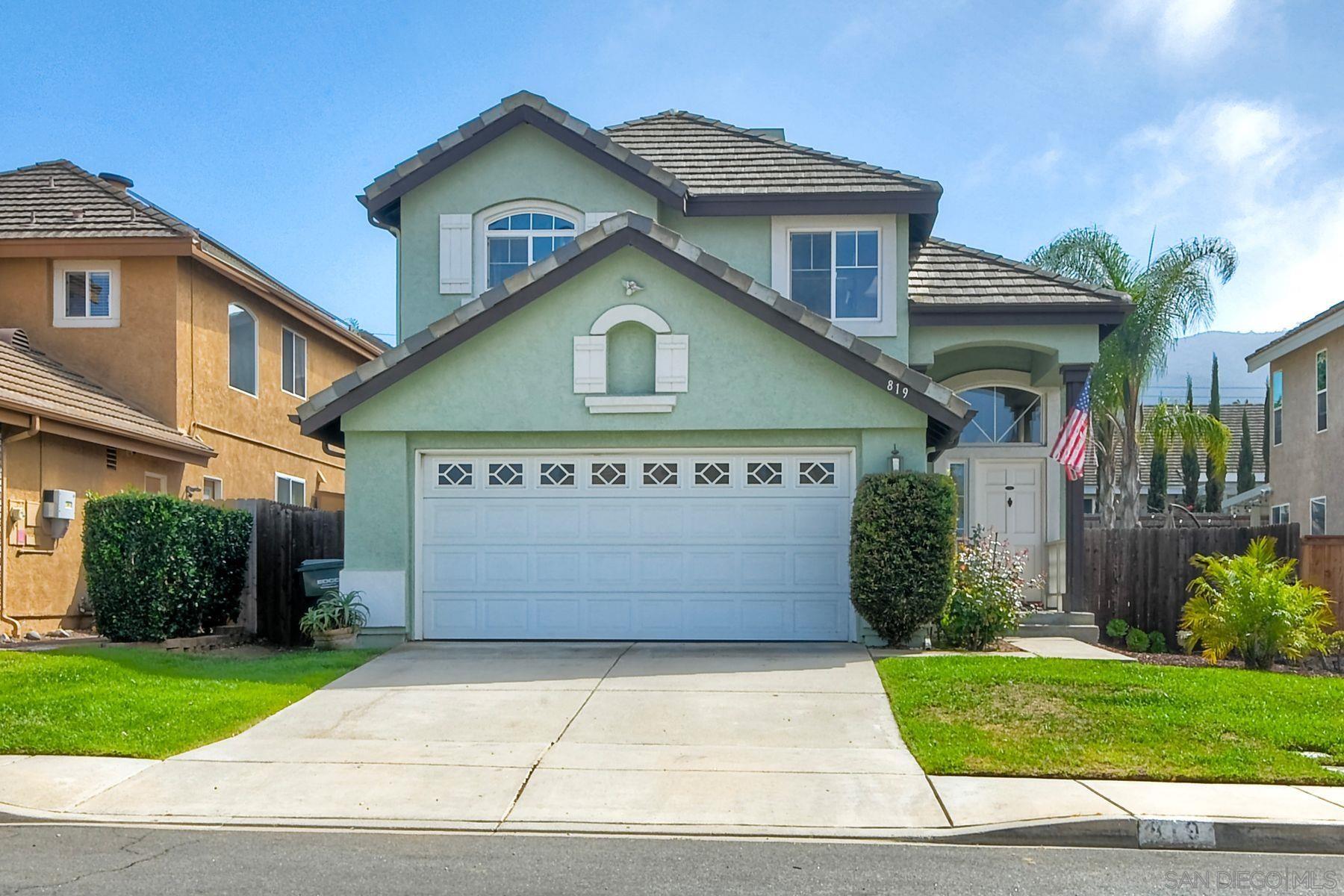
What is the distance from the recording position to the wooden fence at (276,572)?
14969 millimetres

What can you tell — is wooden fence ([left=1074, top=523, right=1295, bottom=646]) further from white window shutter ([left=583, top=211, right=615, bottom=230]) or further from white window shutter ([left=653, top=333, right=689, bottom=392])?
white window shutter ([left=583, top=211, right=615, bottom=230])

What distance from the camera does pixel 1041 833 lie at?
684 centimetres

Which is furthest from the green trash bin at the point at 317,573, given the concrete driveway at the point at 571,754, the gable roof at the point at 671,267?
the concrete driveway at the point at 571,754

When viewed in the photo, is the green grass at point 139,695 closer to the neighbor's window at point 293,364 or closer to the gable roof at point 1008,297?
the gable roof at point 1008,297

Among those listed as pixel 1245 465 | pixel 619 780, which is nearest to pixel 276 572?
pixel 619 780

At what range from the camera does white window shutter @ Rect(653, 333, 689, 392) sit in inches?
523

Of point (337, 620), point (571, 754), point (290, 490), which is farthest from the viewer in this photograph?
point (290, 490)

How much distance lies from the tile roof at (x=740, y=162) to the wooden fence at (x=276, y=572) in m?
6.96

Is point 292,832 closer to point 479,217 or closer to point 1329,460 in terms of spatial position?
point 479,217

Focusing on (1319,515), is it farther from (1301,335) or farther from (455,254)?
(455,254)

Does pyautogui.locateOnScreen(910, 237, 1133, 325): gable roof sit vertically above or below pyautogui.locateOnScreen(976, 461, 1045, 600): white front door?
above

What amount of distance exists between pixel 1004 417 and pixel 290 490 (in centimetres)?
1338

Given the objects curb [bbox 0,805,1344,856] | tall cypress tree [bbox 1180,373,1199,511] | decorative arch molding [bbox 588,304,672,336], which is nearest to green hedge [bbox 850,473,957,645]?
decorative arch molding [bbox 588,304,672,336]

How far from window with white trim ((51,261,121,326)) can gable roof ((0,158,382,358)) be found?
62 centimetres
